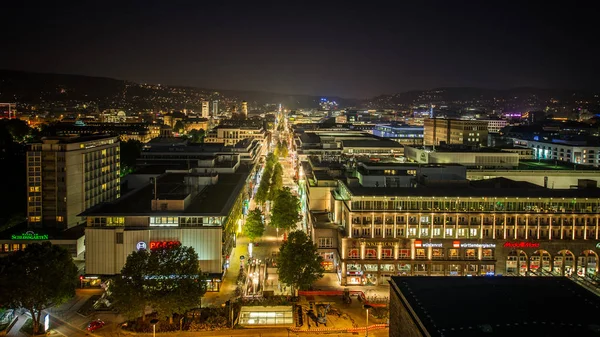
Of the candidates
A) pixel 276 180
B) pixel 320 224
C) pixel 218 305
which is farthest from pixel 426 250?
pixel 276 180

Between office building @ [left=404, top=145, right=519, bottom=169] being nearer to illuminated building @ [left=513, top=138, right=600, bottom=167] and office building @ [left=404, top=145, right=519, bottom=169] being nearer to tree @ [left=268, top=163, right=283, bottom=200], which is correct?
tree @ [left=268, top=163, right=283, bottom=200]

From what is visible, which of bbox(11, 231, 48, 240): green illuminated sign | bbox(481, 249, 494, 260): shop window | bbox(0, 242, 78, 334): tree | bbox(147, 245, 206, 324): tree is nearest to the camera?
bbox(0, 242, 78, 334): tree

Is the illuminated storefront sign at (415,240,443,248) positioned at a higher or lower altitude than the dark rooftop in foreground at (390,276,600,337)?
lower

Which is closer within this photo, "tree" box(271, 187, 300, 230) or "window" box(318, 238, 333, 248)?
"window" box(318, 238, 333, 248)

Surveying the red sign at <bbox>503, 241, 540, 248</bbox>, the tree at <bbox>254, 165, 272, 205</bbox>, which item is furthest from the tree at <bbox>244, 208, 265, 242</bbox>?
the red sign at <bbox>503, 241, 540, 248</bbox>

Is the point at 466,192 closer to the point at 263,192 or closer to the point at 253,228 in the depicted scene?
the point at 253,228

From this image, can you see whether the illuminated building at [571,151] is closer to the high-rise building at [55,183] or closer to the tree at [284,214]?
the tree at [284,214]
